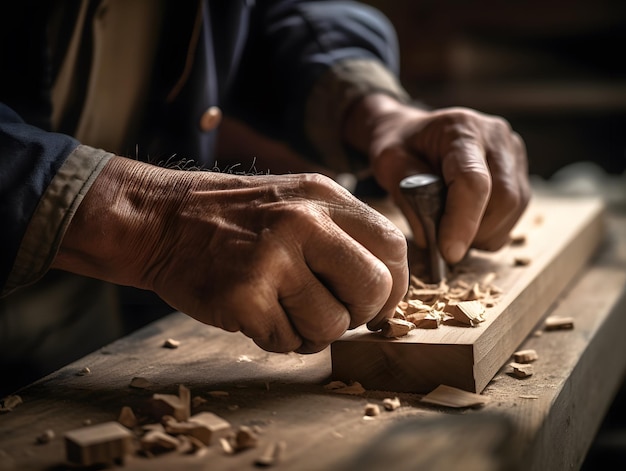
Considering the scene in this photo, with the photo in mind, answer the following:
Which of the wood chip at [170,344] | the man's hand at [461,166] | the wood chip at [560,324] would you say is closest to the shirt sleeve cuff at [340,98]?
the man's hand at [461,166]

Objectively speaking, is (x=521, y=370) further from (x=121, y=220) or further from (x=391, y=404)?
(x=121, y=220)

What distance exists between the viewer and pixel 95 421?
925mm

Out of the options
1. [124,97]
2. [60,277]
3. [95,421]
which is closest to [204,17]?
[124,97]

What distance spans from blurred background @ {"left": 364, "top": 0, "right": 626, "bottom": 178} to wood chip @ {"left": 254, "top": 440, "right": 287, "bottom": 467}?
2.86m

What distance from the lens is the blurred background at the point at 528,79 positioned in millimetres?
3668

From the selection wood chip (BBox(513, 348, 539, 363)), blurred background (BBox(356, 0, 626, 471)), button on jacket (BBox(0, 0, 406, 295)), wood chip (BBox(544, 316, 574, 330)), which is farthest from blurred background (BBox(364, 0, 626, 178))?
wood chip (BBox(513, 348, 539, 363))

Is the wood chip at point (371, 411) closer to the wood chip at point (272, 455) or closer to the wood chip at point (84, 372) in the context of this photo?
the wood chip at point (272, 455)

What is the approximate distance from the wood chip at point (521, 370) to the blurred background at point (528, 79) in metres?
2.47

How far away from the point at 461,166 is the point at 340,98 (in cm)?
65

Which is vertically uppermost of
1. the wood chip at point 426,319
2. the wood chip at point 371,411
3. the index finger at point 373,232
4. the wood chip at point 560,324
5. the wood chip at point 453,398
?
the index finger at point 373,232

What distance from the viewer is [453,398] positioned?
958 millimetres

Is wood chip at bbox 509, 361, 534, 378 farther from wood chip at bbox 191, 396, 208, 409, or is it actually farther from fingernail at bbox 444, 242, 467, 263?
wood chip at bbox 191, 396, 208, 409

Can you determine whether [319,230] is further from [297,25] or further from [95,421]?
[297,25]

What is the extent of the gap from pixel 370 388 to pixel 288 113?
1.22 metres
